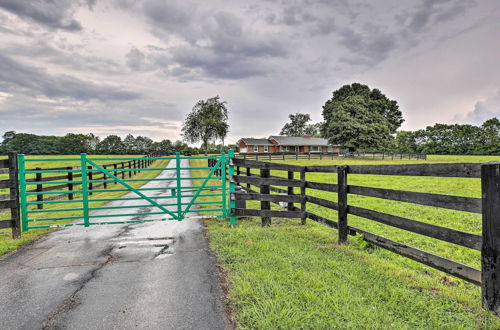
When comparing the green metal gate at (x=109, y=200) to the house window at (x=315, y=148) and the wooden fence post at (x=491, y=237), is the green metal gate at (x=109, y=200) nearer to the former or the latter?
the wooden fence post at (x=491, y=237)

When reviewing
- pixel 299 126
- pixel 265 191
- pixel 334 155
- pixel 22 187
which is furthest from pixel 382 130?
pixel 299 126

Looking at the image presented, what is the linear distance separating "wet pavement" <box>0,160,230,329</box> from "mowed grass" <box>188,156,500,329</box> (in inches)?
16.4

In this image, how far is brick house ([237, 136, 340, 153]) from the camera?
70.7 m

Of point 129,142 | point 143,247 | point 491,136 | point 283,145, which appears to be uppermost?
point 129,142

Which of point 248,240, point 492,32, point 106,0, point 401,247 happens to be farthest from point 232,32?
point 401,247

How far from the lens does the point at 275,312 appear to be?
270 cm

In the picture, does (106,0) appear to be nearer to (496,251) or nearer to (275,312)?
→ (275,312)

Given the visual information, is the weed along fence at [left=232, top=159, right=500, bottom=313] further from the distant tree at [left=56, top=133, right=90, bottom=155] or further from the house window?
the distant tree at [left=56, top=133, right=90, bottom=155]

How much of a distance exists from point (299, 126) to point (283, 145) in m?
44.7

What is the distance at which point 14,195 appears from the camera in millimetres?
5613

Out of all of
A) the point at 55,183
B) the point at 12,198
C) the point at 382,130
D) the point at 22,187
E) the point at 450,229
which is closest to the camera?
the point at 450,229

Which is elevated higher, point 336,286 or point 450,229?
point 450,229

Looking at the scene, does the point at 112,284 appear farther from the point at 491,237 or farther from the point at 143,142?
the point at 143,142

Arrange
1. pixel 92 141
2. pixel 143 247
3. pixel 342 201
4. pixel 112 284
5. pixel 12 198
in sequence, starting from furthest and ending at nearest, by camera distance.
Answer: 1. pixel 92 141
2. pixel 12 198
3. pixel 143 247
4. pixel 342 201
5. pixel 112 284
